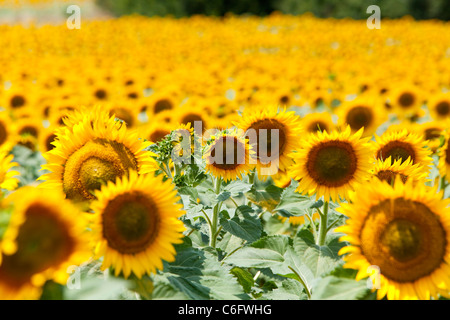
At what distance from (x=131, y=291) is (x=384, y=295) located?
781mm

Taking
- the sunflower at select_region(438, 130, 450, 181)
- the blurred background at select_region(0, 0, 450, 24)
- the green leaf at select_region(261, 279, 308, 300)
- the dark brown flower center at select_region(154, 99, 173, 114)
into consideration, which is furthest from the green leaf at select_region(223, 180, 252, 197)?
the blurred background at select_region(0, 0, 450, 24)

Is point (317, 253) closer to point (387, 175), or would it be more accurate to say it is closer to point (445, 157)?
point (387, 175)

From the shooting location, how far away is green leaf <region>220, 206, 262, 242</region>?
2.14m

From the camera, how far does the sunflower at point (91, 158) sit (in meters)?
1.62

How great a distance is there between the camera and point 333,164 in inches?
79.3

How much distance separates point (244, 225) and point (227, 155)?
0.35 m

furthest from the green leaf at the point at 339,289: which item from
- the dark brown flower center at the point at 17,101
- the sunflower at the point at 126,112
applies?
the dark brown flower center at the point at 17,101

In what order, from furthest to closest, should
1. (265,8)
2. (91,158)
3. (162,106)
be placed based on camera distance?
(265,8), (162,106), (91,158)

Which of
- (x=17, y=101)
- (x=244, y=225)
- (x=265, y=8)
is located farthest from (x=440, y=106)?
(x=265, y=8)

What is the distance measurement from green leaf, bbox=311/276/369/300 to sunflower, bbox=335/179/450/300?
6 cm

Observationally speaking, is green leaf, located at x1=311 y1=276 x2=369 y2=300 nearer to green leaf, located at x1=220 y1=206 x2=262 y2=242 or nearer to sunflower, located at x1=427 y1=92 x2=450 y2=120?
green leaf, located at x1=220 y1=206 x2=262 y2=242

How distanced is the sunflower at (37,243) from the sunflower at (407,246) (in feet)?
2.58

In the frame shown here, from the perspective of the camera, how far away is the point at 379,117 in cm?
421

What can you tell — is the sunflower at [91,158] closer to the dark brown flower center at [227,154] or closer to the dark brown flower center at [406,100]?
the dark brown flower center at [227,154]
